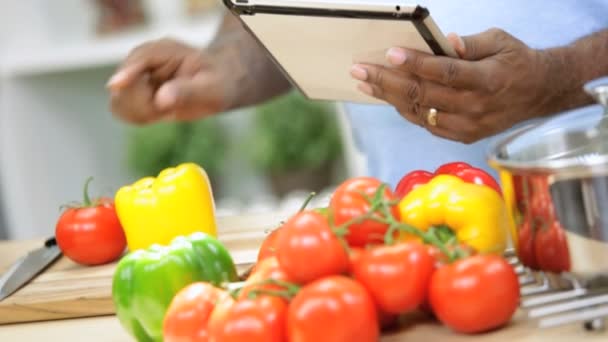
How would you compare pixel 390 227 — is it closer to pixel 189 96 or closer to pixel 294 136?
pixel 189 96

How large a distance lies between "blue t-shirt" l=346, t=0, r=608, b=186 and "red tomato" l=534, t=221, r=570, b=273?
2.29 feet

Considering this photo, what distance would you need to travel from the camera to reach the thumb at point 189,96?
1615 millimetres

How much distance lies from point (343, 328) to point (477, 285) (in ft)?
0.42

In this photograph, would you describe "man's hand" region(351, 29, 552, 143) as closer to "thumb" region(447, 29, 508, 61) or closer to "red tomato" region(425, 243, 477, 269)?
"thumb" region(447, 29, 508, 61)

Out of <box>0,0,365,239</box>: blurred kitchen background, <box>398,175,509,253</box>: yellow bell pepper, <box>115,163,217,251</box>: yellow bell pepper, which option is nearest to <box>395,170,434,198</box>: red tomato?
<box>398,175,509,253</box>: yellow bell pepper

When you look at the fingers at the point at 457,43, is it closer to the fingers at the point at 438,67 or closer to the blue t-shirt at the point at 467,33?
the fingers at the point at 438,67

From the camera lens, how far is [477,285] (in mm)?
940

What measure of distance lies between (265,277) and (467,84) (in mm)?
452

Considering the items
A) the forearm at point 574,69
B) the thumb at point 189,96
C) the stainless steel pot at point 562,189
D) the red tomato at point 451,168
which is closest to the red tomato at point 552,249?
the stainless steel pot at point 562,189

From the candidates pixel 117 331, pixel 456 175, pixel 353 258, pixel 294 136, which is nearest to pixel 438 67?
pixel 456 175

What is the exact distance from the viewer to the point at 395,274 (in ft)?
3.08

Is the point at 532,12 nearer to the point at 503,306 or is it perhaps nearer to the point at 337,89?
the point at 337,89

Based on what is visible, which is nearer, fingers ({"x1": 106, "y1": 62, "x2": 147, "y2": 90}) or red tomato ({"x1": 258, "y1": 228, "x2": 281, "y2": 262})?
red tomato ({"x1": 258, "y1": 228, "x2": 281, "y2": 262})

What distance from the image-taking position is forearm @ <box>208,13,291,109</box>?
1.89 metres
